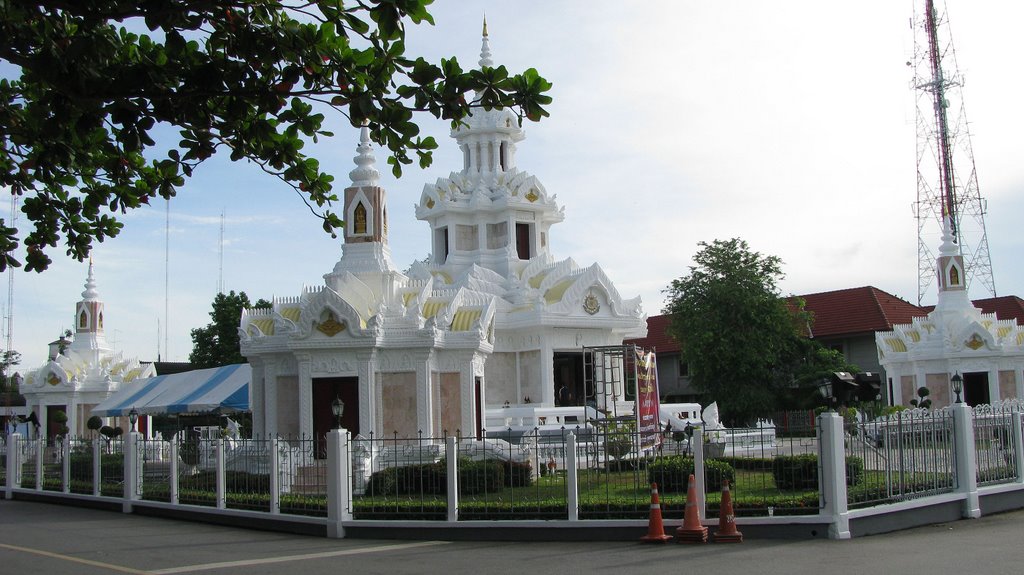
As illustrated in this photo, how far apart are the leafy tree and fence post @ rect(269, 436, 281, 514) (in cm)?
4001

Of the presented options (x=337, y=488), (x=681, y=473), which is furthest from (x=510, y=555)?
(x=681, y=473)

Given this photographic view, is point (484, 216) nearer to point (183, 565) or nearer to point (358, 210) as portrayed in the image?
point (358, 210)

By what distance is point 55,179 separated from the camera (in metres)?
10.8

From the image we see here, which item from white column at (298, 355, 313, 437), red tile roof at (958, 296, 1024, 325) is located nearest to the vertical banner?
white column at (298, 355, 313, 437)

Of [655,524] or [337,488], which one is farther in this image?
[337,488]

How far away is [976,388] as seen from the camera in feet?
129

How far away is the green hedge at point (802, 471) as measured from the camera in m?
14.6

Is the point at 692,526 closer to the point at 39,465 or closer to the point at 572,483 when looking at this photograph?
the point at 572,483

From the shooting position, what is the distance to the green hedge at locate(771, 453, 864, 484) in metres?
14.6

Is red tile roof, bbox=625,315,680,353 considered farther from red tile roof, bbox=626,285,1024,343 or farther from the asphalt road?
the asphalt road

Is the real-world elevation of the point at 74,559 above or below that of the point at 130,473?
below

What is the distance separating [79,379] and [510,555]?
118ft

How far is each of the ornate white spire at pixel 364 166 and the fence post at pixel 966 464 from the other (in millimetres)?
14907

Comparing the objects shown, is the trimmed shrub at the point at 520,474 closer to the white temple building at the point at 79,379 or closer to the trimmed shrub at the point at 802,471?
the trimmed shrub at the point at 802,471
